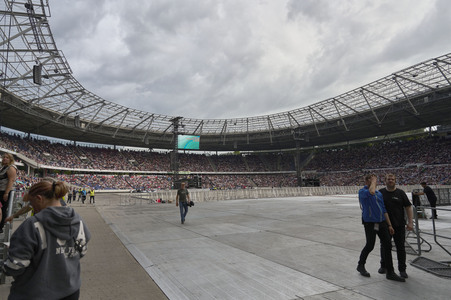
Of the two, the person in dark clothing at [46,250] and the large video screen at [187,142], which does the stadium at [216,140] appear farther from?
the person in dark clothing at [46,250]

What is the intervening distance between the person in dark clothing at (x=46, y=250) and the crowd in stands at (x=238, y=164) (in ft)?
123

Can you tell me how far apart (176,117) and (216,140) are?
19.1 metres

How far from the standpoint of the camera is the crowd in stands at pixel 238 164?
140ft

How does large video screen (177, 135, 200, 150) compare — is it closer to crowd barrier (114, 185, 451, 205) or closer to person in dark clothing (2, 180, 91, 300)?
crowd barrier (114, 185, 451, 205)

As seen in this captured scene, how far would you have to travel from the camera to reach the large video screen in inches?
2041

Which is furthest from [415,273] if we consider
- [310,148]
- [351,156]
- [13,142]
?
[310,148]

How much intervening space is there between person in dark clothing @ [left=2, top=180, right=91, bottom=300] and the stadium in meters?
21.0

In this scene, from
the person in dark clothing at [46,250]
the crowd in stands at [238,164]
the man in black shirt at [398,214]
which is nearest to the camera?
the person in dark clothing at [46,250]

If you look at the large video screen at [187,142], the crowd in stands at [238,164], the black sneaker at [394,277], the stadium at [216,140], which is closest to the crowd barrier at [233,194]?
the stadium at [216,140]

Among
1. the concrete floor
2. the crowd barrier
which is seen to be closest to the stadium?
the crowd barrier

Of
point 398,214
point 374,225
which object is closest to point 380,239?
point 374,225

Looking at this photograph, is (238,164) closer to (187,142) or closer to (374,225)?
(187,142)

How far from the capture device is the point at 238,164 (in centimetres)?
6731

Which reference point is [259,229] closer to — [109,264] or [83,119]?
[109,264]
